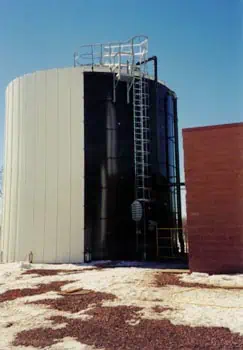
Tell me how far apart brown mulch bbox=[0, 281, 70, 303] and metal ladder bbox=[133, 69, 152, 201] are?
8.53m

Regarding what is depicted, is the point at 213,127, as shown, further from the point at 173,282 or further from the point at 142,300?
the point at 142,300

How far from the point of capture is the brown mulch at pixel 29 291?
1161 centimetres

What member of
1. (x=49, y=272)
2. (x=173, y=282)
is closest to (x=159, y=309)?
(x=173, y=282)

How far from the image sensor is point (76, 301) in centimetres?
1057

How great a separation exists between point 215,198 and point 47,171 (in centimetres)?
1021

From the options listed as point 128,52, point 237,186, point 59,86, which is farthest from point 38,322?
point 128,52

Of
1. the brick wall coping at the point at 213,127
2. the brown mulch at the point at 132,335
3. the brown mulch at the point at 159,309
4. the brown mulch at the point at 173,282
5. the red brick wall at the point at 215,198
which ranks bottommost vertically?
the brown mulch at the point at 132,335

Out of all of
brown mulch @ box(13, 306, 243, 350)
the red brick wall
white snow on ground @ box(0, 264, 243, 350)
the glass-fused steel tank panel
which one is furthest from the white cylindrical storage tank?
brown mulch @ box(13, 306, 243, 350)

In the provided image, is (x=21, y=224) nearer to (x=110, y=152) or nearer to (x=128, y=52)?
(x=110, y=152)

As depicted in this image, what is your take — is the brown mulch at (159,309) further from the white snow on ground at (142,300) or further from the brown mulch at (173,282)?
the brown mulch at (173,282)

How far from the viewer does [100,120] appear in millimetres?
21328

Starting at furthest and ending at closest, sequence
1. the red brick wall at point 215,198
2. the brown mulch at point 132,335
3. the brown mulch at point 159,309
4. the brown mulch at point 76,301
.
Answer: the red brick wall at point 215,198
the brown mulch at point 76,301
the brown mulch at point 159,309
the brown mulch at point 132,335

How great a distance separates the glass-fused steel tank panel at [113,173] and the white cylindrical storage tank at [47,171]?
56cm

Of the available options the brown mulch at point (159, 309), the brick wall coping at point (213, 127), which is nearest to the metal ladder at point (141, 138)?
the brick wall coping at point (213, 127)
